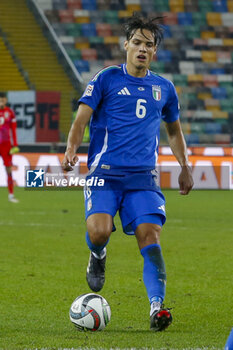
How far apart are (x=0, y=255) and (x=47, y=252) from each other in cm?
57

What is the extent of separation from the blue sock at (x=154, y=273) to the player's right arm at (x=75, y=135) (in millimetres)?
726

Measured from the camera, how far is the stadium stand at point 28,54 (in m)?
23.1

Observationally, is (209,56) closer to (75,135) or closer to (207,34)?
(207,34)

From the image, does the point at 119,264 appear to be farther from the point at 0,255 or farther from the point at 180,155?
the point at 180,155

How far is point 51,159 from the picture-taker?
18.5m

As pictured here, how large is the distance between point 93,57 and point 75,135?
2018cm

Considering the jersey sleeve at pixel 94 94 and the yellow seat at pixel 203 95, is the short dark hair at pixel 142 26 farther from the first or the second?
the yellow seat at pixel 203 95

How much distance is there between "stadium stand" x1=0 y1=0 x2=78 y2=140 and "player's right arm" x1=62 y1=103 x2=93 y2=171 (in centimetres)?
1711

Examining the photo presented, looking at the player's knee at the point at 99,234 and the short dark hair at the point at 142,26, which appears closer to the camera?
the player's knee at the point at 99,234

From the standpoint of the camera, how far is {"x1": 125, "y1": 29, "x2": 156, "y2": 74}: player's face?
15.9ft

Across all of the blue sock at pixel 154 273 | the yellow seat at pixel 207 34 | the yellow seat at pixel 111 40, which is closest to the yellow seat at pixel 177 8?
the yellow seat at pixel 207 34

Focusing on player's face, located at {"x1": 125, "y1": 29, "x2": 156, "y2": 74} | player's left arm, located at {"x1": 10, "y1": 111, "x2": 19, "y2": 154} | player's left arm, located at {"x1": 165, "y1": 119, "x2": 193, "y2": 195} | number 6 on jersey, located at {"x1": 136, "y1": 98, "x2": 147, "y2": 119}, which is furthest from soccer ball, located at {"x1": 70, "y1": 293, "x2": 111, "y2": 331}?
player's left arm, located at {"x1": 10, "y1": 111, "x2": 19, "y2": 154}

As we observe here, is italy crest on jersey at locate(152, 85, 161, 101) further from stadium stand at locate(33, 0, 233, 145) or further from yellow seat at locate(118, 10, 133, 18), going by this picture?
yellow seat at locate(118, 10, 133, 18)

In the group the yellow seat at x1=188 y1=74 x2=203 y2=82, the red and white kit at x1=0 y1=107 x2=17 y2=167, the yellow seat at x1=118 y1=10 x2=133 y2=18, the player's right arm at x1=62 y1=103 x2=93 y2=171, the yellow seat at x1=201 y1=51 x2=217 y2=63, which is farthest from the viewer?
the yellow seat at x1=118 y1=10 x2=133 y2=18
